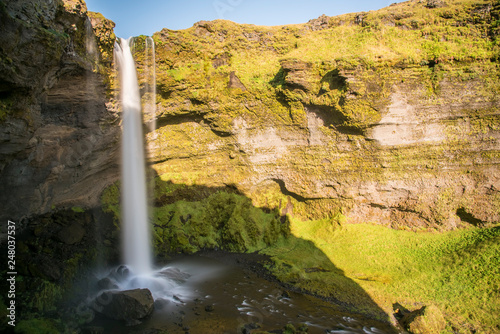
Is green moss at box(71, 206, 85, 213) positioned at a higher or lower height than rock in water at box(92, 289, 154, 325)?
higher

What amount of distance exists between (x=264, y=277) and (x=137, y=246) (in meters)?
6.97

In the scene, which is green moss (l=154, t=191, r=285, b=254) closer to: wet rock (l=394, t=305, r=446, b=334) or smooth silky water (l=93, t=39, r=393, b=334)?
smooth silky water (l=93, t=39, r=393, b=334)

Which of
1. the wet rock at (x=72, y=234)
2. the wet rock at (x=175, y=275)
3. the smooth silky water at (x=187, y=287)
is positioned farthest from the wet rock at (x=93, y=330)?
the wet rock at (x=72, y=234)

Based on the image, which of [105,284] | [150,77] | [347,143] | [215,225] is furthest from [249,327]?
[150,77]

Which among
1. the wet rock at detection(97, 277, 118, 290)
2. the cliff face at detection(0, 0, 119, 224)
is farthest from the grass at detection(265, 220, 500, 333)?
the cliff face at detection(0, 0, 119, 224)

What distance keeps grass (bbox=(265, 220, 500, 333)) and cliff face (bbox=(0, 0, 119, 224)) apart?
10857mm

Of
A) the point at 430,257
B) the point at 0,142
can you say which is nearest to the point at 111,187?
the point at 0,142

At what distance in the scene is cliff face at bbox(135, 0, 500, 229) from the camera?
15.4 m

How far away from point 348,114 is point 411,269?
8.27 meters

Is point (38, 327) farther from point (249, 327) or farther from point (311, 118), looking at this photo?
point (311, 118)

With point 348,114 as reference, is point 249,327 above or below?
below

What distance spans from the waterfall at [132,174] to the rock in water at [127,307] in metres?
3.52

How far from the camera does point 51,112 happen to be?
12.8 m

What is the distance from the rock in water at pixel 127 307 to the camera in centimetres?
1062
